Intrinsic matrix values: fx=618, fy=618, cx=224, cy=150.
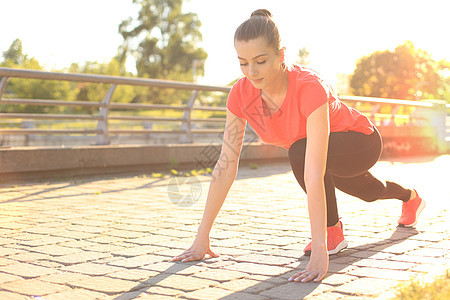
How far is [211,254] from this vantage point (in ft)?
11.5

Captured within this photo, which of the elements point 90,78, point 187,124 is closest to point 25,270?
point 90,78

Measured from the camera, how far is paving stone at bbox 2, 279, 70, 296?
2.80 m

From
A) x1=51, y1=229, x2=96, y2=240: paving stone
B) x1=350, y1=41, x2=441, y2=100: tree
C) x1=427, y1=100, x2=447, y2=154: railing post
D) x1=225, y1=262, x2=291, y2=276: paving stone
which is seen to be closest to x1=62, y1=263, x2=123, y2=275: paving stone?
x1=225, y1=262, x2=291, y2=276: paving stone

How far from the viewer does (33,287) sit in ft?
9.49

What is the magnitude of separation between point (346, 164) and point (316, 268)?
0.93 m

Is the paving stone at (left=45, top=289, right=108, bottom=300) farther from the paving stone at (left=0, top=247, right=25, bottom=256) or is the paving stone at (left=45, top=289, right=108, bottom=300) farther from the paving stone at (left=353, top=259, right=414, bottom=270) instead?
the paving stone at (left=353, top=259, right=414, bottom=270)

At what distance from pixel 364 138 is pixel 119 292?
1.80m

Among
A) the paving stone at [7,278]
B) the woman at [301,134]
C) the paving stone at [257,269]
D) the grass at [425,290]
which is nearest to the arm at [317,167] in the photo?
the woman at [301,134]

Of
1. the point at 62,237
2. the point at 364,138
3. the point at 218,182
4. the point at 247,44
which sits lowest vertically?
the point at 62,237

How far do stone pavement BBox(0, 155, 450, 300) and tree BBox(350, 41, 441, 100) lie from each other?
71.4 metres

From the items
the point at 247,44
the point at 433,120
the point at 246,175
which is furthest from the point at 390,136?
the point at 247,44

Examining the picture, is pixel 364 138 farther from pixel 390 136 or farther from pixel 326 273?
pixel 390 136

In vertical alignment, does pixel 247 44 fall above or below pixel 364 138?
above

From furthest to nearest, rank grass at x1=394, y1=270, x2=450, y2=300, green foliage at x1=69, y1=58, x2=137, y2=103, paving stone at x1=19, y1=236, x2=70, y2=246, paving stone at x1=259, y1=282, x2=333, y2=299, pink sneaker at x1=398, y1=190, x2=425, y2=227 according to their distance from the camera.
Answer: green foliage at x1=69, y1=58, x2=137, y2=103 → pink sneaker at x1=398, y1=190, x2=425, y2=227 → paving stone at x1=19, y1=236, x2=70, y2=246 → paving stone at x1=259, y1=282, x2=333, y2=299 → grass at x1=394, y1=270, x2=450, y2=300
